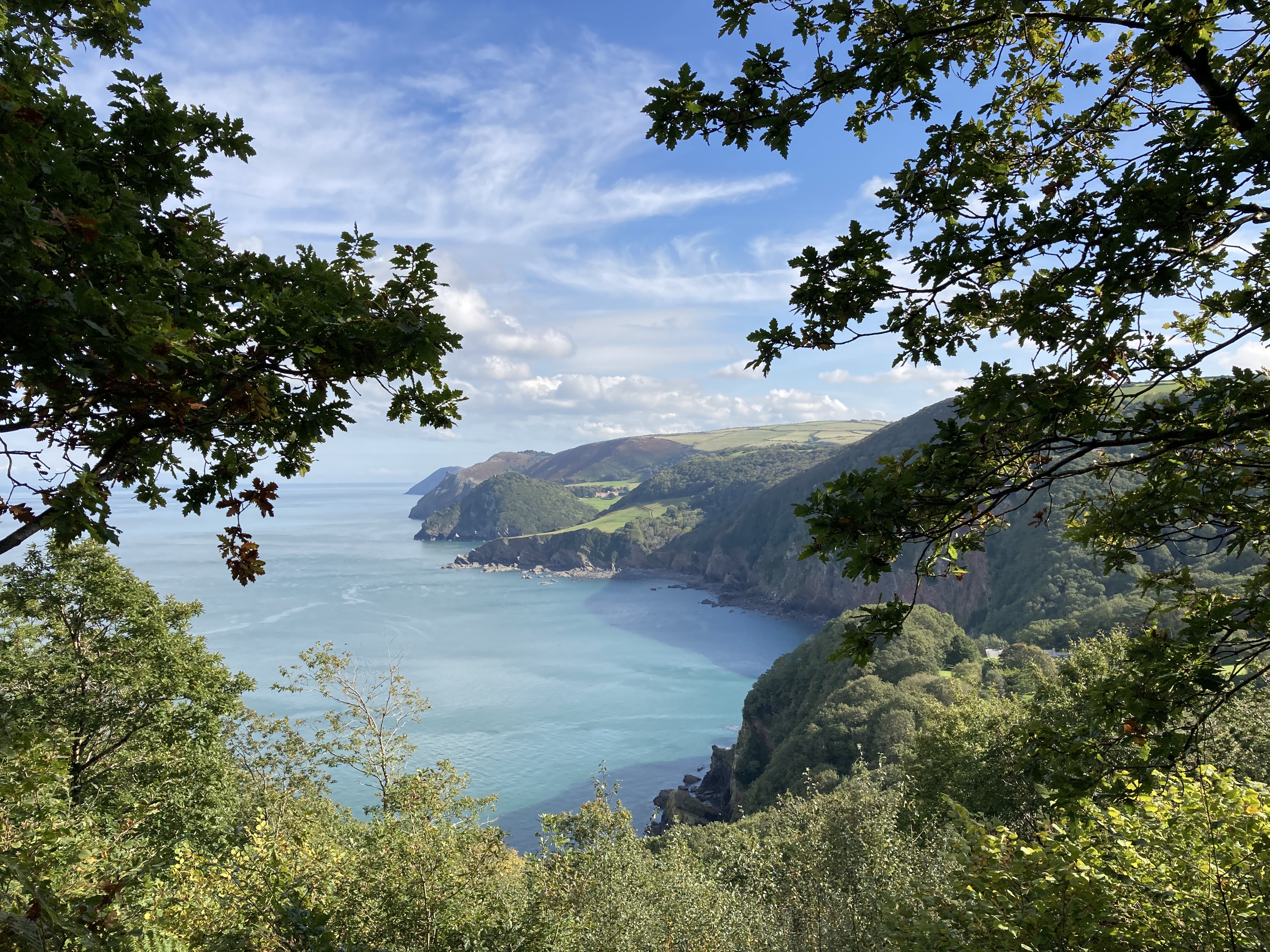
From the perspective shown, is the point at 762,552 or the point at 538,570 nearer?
the point at 762,552

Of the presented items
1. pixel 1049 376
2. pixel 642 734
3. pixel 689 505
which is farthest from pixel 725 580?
pixel 1049 376

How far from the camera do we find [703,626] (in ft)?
367

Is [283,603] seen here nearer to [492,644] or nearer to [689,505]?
[492,644]

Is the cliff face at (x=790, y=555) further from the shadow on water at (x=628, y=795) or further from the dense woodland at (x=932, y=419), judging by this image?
the dense woodland at (x=932, y=419)

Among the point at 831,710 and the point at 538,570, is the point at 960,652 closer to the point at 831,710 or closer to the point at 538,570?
the point at 831,710

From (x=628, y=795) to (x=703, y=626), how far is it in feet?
200

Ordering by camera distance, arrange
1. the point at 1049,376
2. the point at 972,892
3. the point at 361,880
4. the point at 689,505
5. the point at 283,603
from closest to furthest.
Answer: the point at 1049,376 < the point at 972,892 < the point at 361,880 < the point at 283,603 < the point at 689,505

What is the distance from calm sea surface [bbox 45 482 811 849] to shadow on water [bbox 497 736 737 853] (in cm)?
18

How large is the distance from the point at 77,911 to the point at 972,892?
7.96 meters

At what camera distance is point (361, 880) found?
945cm

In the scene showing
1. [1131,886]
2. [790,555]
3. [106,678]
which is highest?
[1131,886]

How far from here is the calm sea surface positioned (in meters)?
56.8

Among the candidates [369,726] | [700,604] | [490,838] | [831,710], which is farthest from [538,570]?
[490,838]

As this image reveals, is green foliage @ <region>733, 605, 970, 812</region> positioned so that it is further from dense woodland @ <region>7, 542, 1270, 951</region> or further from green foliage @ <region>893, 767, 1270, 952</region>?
green foliage @ <region>893, 767, 1270, 952</region>
